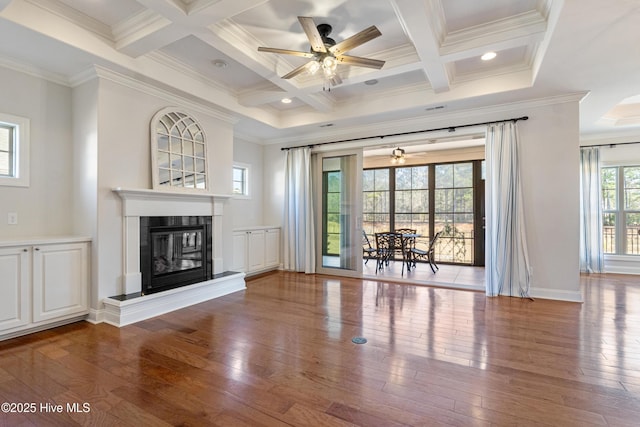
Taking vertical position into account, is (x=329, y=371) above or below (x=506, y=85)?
below

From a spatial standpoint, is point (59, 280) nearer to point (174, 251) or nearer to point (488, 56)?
point (174, 251)

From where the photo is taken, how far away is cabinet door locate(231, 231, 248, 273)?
5367mm

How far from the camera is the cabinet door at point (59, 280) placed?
10.1ft

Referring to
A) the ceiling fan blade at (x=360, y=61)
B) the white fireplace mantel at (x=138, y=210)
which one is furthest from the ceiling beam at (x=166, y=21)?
the white fireplace mantel at (x=138, y=210)

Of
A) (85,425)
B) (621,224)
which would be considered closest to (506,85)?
(621,224)

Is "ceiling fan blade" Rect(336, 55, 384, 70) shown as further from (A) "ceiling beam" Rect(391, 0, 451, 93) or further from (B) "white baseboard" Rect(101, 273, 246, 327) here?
(B) "white baseboard" Rect(101, 273, 246, 327)

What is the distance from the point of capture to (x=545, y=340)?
290 cm

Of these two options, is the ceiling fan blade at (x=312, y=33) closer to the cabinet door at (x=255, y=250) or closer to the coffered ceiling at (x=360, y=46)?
the coffered ceiling at (x=360, y=46)

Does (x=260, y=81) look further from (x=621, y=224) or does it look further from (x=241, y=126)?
(x=621, y=224)

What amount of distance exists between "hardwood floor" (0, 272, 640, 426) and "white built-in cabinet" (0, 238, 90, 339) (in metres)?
0.17

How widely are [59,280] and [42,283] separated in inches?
5.6

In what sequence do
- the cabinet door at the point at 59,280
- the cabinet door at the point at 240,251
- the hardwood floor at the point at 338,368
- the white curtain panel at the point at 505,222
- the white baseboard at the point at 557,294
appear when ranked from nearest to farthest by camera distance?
the hardwood floor at the point at 338,368, the cabinet door at the point at 59,280, the white baseboard at the point at 557,294, the white curtain panel at the point at 505,222, the cabinet door at the point at 240,251

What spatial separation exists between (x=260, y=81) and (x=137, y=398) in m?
3.97

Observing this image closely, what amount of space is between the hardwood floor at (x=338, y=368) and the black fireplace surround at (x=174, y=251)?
55 centimetres
